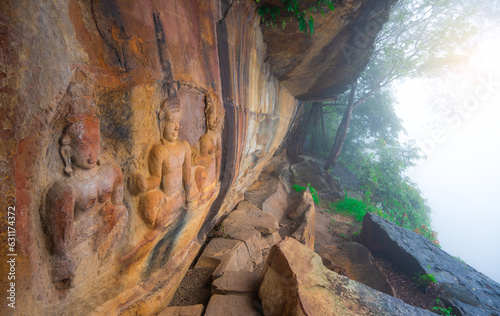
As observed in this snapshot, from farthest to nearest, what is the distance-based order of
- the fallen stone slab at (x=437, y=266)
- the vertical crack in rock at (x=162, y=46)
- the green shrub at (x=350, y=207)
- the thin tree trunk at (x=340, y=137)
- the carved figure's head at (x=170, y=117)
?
the thin tree trunk at (x=340, y=137) → the green shrub at (x=350, y=207) → the fallen stone slab at (x=437, y=266) → the carved figure's head at (x=170, y=117) → the vertical crack in rock at (x=162, y=46)

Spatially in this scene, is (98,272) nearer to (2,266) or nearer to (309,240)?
(2,266)

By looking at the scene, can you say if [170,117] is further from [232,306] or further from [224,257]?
[224,257]

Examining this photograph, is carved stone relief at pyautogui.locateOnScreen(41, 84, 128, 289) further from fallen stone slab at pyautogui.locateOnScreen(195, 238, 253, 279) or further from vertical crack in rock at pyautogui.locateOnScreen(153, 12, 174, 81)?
fallen stone slab at pyautogui.locateOnScreen(195, 238, 253, 279)

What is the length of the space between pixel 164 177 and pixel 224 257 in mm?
1545

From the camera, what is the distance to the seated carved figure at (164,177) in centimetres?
186

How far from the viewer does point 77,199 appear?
1.29 metres

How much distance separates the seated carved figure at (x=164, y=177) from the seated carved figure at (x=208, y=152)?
418 mm

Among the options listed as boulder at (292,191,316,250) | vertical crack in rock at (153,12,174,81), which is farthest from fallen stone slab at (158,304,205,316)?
boulder at (292,191,316,250)

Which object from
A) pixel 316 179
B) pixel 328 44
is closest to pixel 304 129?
pixel 316 179

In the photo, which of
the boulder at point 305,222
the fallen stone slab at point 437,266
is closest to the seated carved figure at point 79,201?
the boulder at point 305,222

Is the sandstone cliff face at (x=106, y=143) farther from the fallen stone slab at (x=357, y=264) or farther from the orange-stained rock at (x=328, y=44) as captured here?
the fallen stone slab at (x=357, y=264)

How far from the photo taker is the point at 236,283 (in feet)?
7.99

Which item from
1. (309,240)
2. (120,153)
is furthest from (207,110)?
(309,240)

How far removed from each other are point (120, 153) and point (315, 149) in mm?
11799
